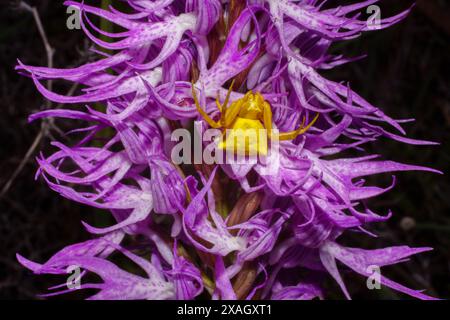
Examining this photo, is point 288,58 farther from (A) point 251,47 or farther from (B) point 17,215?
(B) point 17,215

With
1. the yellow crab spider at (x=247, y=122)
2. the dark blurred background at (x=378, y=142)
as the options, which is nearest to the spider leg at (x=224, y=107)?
the yellow crab spider at (x=247, y=122)

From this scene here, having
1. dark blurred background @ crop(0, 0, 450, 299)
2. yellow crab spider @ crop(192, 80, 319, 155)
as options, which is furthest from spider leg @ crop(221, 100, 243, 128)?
dark blurred background @ crop(0, 0, 450, 299)

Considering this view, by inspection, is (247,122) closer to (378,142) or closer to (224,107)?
(224,107)

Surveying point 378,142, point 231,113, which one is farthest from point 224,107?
point 378,142

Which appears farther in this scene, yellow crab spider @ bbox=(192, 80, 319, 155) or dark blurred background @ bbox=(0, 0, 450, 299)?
dark blurred background @ bbox=(0, 0, 450, 299)

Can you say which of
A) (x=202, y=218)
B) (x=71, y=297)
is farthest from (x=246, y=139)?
(x=71, y=297)

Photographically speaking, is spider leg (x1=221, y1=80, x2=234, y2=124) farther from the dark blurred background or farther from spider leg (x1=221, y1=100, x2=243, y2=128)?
the dark blurred background
